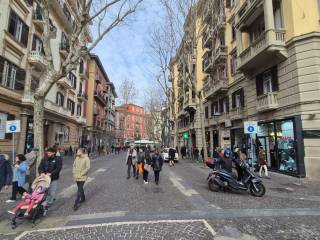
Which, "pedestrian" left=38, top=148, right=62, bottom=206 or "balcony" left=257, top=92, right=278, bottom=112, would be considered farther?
"balcony" left=257, top=92, right=278, bottom=112

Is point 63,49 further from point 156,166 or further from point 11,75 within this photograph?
point 156,166

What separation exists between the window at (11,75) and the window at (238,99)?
1823 centimetres

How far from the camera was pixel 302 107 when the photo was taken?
1211 cm

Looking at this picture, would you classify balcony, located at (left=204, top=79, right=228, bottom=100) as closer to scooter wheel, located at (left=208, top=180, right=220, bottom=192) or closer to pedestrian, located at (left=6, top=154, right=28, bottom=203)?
scooter wheel, located at (left=208, top=180, right=220, bottom=192)

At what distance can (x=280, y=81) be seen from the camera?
1384cm

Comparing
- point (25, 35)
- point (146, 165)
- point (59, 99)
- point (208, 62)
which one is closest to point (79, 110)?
point (59, 99)

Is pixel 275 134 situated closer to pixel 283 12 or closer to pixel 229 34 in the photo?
pixel 283 12

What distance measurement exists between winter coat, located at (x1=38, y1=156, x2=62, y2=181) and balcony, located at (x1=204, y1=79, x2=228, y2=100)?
18.2 meters

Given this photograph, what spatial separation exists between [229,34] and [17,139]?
69.6 feet

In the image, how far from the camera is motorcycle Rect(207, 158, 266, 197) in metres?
8.02

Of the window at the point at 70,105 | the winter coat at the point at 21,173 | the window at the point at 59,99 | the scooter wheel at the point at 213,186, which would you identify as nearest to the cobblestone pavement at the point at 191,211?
the scooter wheel at the point at 213,186

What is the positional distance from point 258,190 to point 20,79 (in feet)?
63.0

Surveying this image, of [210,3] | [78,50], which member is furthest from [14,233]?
[210,3]

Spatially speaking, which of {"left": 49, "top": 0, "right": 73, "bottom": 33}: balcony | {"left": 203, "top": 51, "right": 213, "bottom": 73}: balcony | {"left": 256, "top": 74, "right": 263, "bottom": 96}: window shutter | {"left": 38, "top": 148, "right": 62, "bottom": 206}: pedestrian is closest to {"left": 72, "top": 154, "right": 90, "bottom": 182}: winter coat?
{"left": 38, "top": 148, "right": 62, "bottom": 206}: pedestrian
